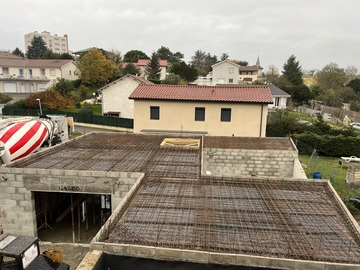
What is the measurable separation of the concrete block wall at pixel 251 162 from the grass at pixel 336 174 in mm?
3852

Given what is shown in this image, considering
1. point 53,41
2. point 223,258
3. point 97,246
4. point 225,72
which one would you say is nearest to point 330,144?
point 223,258

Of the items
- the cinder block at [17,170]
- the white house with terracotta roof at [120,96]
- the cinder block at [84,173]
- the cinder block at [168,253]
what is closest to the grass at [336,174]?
the cinder block at [168,253]

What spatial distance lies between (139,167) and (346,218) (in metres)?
8.25

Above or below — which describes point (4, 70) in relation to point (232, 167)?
above

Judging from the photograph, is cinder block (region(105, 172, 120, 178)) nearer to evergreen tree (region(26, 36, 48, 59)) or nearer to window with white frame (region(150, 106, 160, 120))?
window with white frame (region(150, 106, 160, 120))

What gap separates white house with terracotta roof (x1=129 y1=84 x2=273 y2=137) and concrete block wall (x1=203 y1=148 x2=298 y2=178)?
674 centimetres

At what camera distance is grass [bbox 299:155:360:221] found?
1603 cm

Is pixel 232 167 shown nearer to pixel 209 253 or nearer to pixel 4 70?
pixel 209 253

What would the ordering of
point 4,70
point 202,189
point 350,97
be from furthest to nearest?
point 350,97 < point 4,70 < point 202,189

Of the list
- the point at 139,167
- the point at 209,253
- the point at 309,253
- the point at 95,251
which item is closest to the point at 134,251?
the point at 95,251

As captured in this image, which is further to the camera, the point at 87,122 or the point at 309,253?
the point at 87,122

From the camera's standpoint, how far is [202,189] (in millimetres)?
10391

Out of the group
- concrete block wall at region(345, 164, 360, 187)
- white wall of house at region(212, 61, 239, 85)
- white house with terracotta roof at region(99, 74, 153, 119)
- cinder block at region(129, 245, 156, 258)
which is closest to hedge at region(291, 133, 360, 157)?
concrete block wall at region(345, 164, 360, 187)

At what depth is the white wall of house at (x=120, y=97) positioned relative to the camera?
1571 inches
